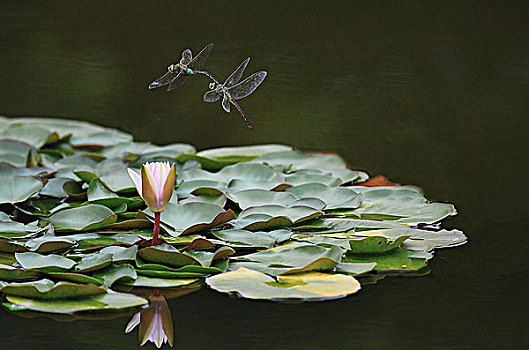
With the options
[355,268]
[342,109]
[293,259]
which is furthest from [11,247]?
[342,109]

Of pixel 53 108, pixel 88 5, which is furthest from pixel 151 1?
pixel 53 108

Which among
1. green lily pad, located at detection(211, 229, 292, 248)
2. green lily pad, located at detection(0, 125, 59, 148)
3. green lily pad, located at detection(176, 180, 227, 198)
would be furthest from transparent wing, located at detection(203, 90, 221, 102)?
green lily pad, located at detection(0, 125, 59, 148)

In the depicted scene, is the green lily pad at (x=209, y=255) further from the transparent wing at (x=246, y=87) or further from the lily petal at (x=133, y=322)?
the transparent wing at (x=246, y=87)

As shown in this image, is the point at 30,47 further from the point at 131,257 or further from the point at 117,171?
the point at 131,257

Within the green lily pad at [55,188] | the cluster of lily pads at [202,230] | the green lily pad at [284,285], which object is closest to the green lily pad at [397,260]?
the cluster of lily pads at [202,230]

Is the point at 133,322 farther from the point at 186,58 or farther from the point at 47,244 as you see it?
the point at 186,58

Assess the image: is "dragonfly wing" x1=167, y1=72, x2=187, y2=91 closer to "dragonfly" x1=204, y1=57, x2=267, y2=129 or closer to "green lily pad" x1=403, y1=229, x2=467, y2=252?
"dragonfly" x1=204, y1=57, x2=267, y2=129
